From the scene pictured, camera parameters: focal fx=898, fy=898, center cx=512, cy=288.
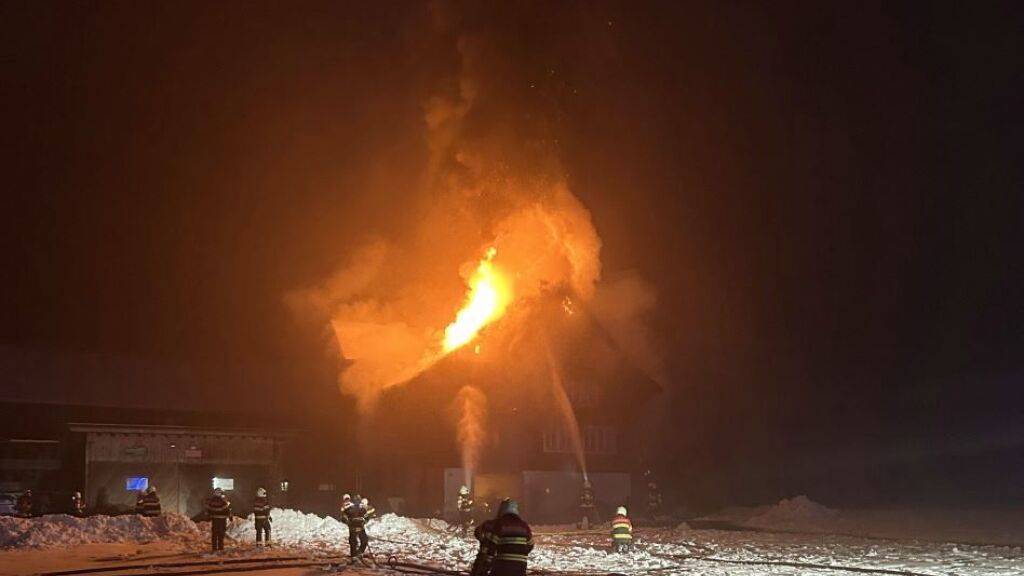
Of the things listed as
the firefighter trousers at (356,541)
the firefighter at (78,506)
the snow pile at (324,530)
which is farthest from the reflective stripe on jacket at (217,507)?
the firefighter at (78,506)

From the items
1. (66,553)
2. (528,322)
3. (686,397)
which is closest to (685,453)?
(686,397)

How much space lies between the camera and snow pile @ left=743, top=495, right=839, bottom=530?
41.2 m

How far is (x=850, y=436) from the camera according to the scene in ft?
211

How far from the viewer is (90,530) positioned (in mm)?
27234

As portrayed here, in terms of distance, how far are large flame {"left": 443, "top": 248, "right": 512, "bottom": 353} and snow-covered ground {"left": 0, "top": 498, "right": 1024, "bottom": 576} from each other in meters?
10.4

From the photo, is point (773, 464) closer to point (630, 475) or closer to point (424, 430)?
point (630, 475)

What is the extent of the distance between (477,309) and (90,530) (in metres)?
19.7

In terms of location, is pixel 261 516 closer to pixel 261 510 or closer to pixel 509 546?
pixel 261 510

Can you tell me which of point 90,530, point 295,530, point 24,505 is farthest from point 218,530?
point 24,505

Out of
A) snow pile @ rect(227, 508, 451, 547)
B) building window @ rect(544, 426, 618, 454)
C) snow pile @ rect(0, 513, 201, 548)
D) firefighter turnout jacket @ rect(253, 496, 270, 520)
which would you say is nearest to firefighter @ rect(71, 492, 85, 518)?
snow pile @ rect(0, 513, 201, 548)

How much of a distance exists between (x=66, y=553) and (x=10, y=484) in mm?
12941

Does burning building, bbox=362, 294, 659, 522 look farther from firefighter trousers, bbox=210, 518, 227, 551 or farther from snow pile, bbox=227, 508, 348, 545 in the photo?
firefighter trousers, bbox=210, 518, 227, 551

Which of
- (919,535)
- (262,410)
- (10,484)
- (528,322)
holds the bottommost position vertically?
(919,535)

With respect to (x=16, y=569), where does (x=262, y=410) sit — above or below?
above
